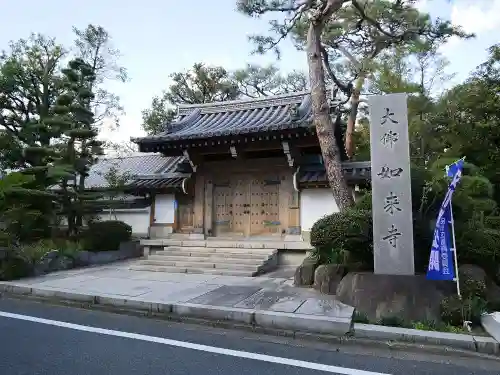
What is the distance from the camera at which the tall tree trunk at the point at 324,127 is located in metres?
8.10

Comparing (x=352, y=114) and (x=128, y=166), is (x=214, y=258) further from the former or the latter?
(x=352, y=114)

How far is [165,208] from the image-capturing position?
1327cm

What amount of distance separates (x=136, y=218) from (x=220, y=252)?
16.7ft

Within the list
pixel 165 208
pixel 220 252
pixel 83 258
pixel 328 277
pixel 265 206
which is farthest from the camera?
pixel 165 208

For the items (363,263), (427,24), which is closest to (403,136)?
(363,263)

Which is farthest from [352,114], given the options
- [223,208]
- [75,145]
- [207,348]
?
[207,348]

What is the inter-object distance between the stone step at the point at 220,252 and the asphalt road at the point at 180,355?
16.1ft

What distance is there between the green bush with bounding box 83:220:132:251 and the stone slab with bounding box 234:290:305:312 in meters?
7.03

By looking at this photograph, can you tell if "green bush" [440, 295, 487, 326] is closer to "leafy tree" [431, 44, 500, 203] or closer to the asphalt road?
the asphalt road

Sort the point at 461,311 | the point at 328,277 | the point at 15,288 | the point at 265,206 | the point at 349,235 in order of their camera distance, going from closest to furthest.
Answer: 1. the point at 461,311
2. the point at 349,235
3. the point at 328,277
4. the point at 15,288
5. the point at 265,206

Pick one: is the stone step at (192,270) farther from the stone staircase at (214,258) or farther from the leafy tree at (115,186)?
the leafy tree at (115,186)

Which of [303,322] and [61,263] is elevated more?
[61,263]

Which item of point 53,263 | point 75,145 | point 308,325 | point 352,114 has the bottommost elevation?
point 308,325

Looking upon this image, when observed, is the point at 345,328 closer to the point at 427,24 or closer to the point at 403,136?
the point at 403,136
